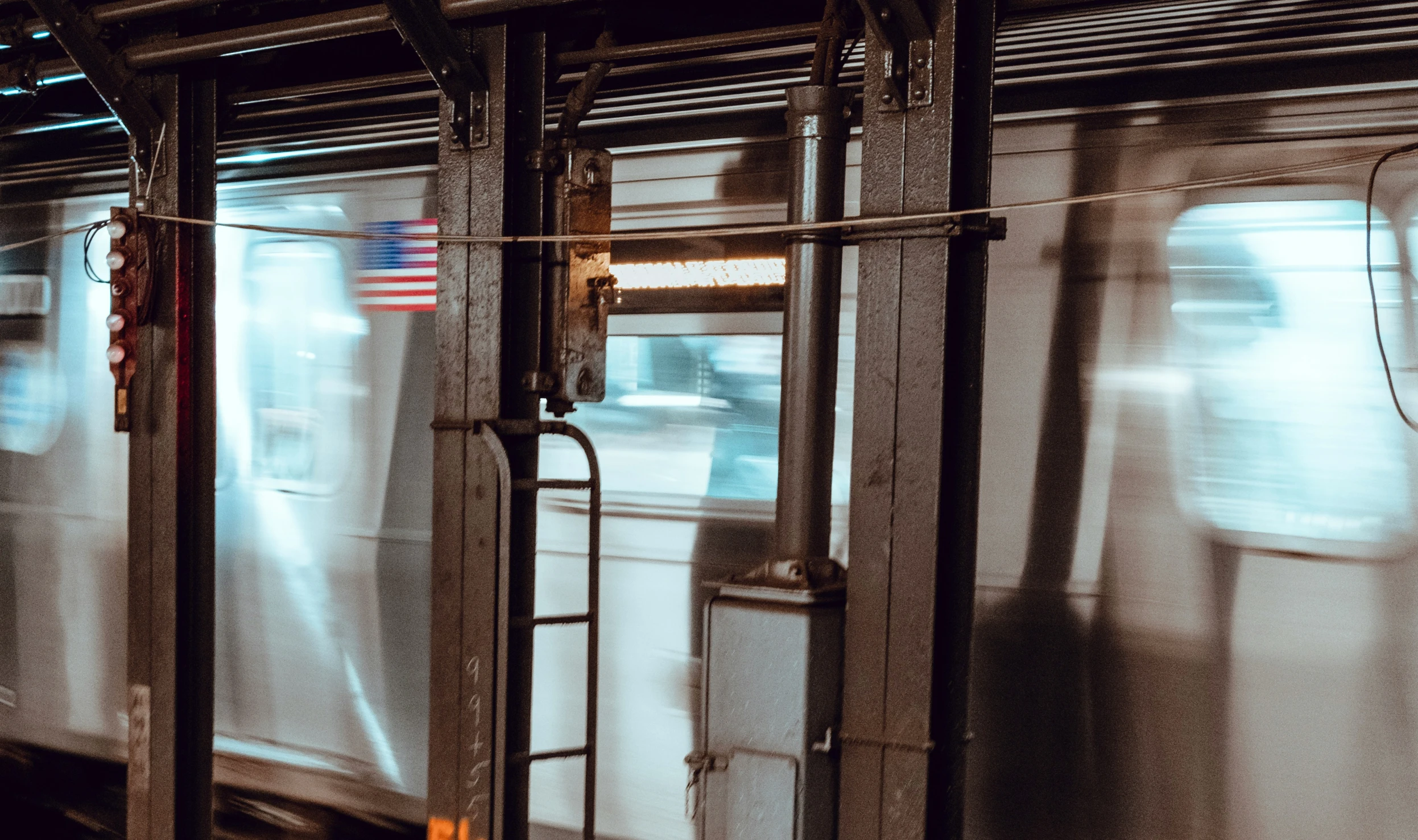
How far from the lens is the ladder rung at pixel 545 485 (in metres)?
3.92

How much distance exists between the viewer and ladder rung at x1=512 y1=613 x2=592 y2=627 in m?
3.91

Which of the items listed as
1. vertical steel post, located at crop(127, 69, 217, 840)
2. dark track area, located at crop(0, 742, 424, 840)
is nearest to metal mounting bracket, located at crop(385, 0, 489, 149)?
vertical steel post, located at crop(127, 69, 217, 840)

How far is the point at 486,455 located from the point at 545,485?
0.66ft

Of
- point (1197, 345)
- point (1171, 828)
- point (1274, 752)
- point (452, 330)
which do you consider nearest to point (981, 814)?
point (1171, 828)

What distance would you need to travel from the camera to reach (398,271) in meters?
5.41

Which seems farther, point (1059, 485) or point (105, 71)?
point (105, 71)

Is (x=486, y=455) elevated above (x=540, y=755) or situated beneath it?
elevated above

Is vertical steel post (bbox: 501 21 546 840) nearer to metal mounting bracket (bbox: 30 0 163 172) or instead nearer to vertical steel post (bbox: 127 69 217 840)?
vertical steel post (bbox: 127 69 217 840)

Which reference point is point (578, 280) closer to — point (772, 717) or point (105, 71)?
point (772, 717)

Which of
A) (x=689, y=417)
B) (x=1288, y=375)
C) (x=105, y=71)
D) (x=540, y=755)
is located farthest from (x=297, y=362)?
(x=1288, y=375)

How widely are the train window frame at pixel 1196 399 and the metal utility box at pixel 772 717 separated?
3.78 ft

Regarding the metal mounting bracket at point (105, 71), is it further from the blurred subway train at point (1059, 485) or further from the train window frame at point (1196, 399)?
the train window frame at point (1196, 399)

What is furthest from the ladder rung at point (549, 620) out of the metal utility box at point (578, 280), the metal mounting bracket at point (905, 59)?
the metal mounting bracket at point (905, 59)

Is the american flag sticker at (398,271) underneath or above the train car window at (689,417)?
above
